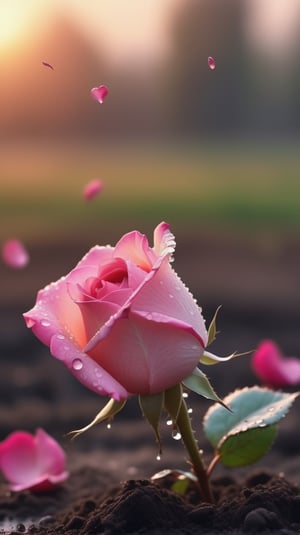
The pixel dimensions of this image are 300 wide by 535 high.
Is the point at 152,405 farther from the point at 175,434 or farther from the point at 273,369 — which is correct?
the point at 273,369

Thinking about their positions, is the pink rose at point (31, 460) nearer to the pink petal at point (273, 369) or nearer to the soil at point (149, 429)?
the soil at point (149, 429)

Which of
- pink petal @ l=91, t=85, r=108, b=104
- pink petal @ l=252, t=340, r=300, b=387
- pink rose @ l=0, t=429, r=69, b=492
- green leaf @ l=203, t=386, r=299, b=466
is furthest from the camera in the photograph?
pink petal @ l=252, t=340, r=300, b=387

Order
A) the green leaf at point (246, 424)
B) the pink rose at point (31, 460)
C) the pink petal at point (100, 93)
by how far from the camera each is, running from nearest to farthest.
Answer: the pink petal at point (100, 93), the green leaf at point (246, 424), the pink rose at point (31, 460)

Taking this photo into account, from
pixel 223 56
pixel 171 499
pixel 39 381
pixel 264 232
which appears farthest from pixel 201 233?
pixel 223 56

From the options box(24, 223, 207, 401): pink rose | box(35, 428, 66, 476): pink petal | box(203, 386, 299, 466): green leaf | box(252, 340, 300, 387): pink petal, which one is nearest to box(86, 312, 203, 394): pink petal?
box(24, 223, 207, 401): pink rose

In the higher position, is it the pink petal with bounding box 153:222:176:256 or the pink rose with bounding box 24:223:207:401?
the pink petal with bounding box 153:222:176:256

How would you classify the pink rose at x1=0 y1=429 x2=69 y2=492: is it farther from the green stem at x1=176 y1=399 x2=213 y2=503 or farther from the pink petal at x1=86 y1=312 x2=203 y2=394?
the pink petal at x1=86 y1=312 x2=203 y2=394

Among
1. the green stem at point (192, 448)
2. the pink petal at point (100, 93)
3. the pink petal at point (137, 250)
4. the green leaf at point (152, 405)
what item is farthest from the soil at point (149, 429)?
the pink petal at point (100, 93)

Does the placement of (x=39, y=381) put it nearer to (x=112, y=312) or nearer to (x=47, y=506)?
(x=47, y=506)
